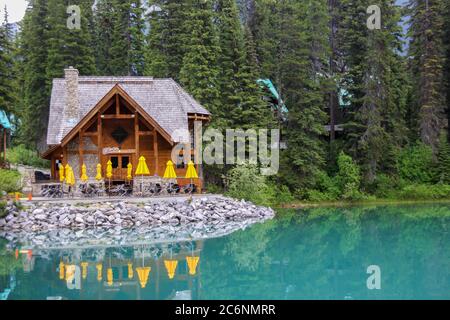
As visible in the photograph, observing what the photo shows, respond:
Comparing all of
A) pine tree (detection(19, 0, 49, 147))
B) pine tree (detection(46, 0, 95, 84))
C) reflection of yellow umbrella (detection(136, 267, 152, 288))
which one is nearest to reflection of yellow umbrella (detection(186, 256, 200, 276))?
reflection of yellow umbrella (detection(136, 267, 152, 288))

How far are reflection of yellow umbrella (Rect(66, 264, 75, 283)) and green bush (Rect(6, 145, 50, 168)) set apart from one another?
24.5m

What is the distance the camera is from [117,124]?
90.7ft

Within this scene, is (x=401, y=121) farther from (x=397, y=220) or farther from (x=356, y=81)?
(x=397, y=220)

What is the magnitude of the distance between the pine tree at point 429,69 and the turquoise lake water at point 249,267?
14012 millimetres

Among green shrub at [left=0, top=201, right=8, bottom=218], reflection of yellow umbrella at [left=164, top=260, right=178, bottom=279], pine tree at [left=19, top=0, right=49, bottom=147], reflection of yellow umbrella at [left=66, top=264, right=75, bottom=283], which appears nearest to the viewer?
reflection of yellow umbrella at [left=66, top=264, right=75, bottom=283]

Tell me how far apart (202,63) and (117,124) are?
752cm

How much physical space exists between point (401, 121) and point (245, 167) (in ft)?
44.6

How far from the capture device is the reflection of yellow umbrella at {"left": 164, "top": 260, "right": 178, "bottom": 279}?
47.4 feet

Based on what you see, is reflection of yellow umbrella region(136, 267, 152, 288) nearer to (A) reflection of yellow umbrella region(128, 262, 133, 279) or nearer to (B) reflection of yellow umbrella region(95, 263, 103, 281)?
(A) reflection of yellow umbrella region(128, 262, 133, 279)

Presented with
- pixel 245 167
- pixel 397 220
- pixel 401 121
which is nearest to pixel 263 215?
pixel 245 167

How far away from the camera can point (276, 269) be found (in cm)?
1554

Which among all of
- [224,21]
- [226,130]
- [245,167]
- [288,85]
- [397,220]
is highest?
[224,21]

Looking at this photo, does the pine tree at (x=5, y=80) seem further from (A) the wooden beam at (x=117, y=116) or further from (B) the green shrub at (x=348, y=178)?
(B) the green shrub at (x=348, y=178)

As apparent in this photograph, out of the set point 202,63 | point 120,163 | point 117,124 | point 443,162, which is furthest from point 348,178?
point 117,124
